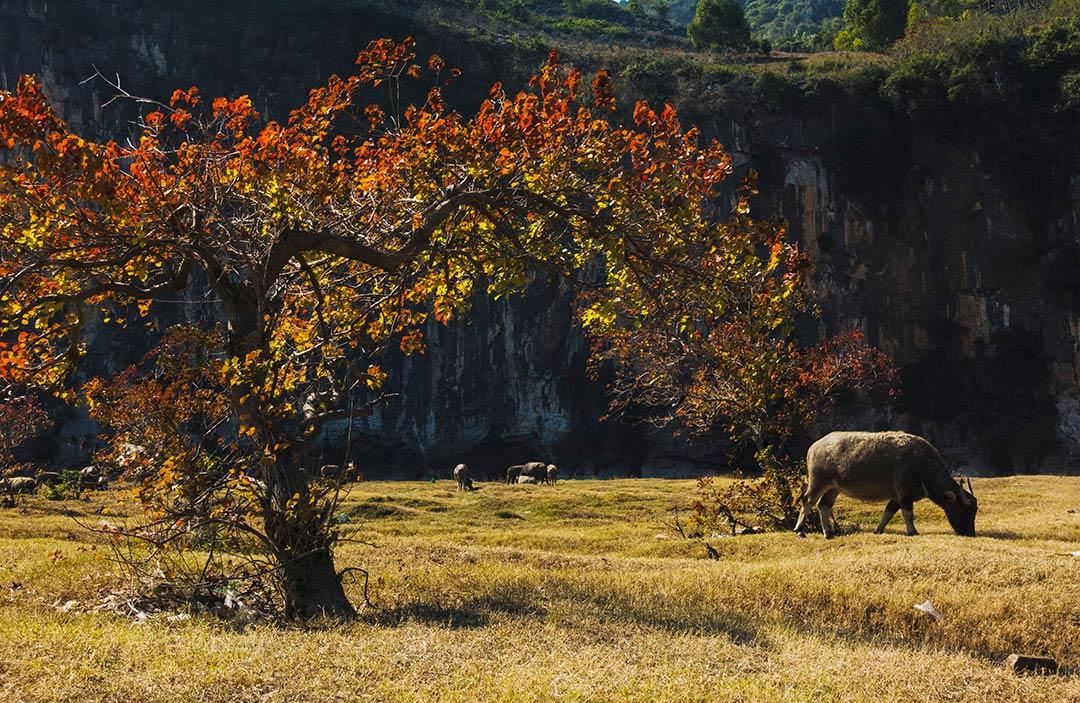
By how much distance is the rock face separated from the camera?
2436 inches

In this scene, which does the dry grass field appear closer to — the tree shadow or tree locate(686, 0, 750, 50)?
the tree shadow

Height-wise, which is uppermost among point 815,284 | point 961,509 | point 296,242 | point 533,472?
point 815,284

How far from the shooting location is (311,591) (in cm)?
1032

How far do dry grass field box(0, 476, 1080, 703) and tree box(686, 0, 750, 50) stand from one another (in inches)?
3175

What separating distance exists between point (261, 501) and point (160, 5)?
236 ft

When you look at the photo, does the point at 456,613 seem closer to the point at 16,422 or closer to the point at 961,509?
the point at 961,509

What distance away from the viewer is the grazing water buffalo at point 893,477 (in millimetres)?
18312

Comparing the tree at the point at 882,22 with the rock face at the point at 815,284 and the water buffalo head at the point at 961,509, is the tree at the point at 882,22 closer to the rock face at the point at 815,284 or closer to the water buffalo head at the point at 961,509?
the rock face at the point at 815,284

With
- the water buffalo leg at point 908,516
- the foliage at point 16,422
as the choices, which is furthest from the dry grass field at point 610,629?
the foliage at point 16,422

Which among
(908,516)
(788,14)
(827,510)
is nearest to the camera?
(908,516)

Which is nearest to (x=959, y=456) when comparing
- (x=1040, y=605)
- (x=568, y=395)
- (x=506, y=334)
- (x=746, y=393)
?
(x=568, y=395)

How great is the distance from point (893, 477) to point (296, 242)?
1271cm

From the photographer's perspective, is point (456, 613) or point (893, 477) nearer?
point (456, 613)

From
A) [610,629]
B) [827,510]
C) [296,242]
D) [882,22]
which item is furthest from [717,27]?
[610,629]
